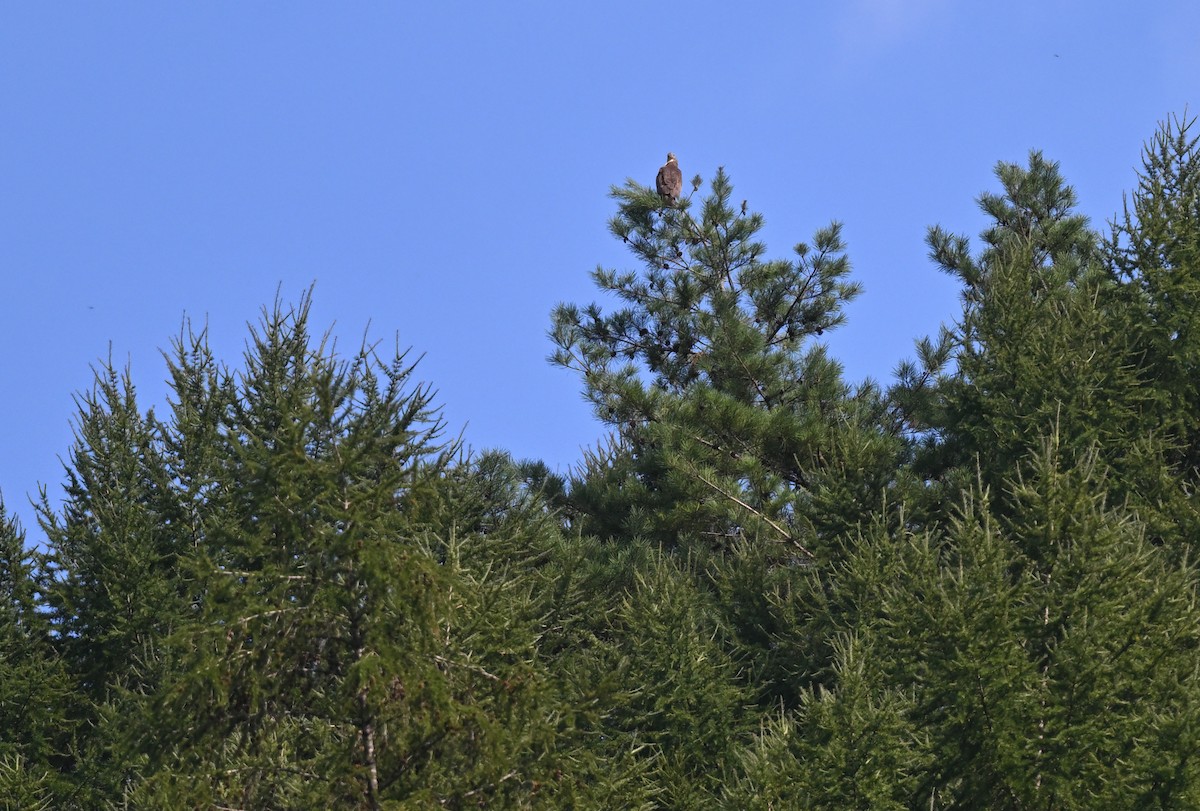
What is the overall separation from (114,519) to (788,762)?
10.4 metres

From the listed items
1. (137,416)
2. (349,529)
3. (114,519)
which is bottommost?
(349,529)

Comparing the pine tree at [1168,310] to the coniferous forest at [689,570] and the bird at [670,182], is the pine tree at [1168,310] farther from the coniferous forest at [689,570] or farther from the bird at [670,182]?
the bird at [670,182]

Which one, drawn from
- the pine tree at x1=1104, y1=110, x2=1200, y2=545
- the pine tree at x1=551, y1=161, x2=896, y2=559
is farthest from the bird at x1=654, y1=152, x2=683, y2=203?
the pine tree at x1=1104, y1=110, x2=1200, y2=545

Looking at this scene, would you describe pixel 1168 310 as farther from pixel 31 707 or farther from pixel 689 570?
pixel 31 707

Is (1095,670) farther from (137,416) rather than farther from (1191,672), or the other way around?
(137,416)

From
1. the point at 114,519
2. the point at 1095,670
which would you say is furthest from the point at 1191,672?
the point at 114,519

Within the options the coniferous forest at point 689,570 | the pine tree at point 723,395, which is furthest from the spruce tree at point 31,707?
the pine tree at point 723,395

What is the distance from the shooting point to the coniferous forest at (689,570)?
10945mm

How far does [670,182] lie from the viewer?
3166 centimetres

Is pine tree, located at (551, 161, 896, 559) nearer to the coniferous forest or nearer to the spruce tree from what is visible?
the coniferous forest

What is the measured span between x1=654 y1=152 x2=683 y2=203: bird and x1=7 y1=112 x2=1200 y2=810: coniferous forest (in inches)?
14.4

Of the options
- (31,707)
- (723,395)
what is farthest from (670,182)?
(31,707)

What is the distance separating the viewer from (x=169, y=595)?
2183cm

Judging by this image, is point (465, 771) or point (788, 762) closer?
point (465, 771)
